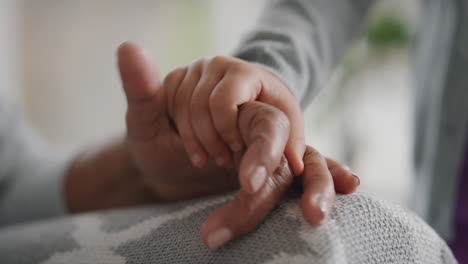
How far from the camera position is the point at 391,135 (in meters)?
1.75

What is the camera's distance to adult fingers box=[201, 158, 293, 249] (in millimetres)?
280

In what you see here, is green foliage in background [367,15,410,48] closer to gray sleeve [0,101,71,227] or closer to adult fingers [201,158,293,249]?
gray sleeve [0,101,71,227]

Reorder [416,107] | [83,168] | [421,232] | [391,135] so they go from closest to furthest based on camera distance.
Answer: [421,232] → [83,168] → [416,107] → [391,135]

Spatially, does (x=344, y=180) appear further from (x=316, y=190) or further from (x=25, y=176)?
(x=25, y=176)

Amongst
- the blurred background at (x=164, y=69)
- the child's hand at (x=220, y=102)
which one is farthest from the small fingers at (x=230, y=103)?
the blurred background at (x=164, y=69)

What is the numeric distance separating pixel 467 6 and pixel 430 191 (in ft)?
0.92

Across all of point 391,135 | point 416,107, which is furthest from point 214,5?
point 416,107

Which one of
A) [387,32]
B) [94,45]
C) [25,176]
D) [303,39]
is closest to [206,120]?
[303,39]

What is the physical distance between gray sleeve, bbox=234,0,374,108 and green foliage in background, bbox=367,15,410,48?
33.9 inches

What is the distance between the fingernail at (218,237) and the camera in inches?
10.9

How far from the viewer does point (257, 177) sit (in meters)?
0.26

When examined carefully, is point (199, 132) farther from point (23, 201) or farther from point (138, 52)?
point (23, 201)

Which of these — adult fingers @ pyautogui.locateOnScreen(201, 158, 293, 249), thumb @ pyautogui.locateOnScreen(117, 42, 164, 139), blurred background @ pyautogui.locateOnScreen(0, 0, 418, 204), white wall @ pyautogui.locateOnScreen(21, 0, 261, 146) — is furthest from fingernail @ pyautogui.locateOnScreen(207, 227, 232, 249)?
white wall @ pyautogui.locateOnScreen(21, 0, 261, 146)

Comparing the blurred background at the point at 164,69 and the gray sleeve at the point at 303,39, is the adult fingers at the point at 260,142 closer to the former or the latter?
the gray sleeve at the point at 303,39
